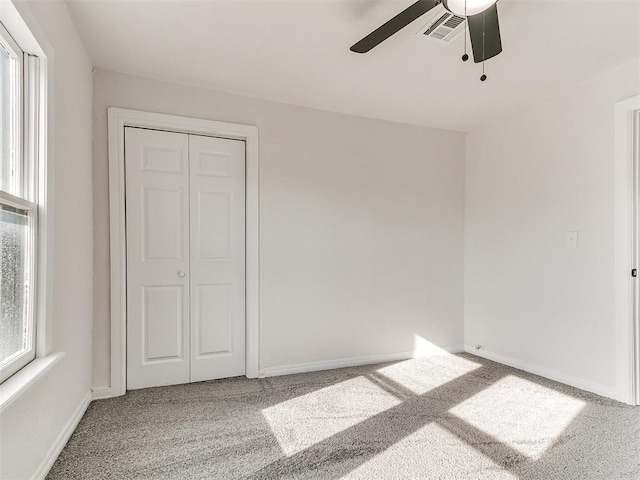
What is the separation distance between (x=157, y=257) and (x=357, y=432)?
1809 millimetres

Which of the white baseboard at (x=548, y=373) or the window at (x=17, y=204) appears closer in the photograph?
the window at (x=17, y=204)

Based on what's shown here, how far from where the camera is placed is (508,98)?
307cm

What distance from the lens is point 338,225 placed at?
10.9 feet

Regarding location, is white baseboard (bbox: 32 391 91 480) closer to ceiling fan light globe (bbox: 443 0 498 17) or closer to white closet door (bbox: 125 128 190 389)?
white closet door (bbox: 125 128 190 389)

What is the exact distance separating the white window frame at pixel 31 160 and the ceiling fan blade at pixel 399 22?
145 centimetres

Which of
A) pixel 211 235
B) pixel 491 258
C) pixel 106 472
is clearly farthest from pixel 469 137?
pixel 106 472

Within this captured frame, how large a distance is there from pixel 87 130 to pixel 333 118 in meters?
1.86

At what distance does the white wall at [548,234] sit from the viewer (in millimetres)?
2699

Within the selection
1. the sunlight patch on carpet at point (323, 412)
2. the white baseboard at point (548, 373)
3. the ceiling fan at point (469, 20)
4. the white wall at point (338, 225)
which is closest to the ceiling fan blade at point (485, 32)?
the ceiling fan at point (469, 20)

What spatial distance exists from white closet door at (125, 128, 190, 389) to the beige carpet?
8.4 inches

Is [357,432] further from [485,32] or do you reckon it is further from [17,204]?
[485,32]

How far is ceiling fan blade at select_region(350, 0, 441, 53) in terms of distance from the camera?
1536 millimetres

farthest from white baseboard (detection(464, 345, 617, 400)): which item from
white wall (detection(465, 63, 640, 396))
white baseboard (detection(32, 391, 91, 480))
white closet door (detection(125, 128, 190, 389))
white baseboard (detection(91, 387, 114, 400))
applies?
white baseboard (detection(32, 391, 91, 480))

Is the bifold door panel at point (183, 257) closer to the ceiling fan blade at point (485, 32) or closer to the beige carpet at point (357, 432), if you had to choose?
the beige carpet at point (357, 432)
